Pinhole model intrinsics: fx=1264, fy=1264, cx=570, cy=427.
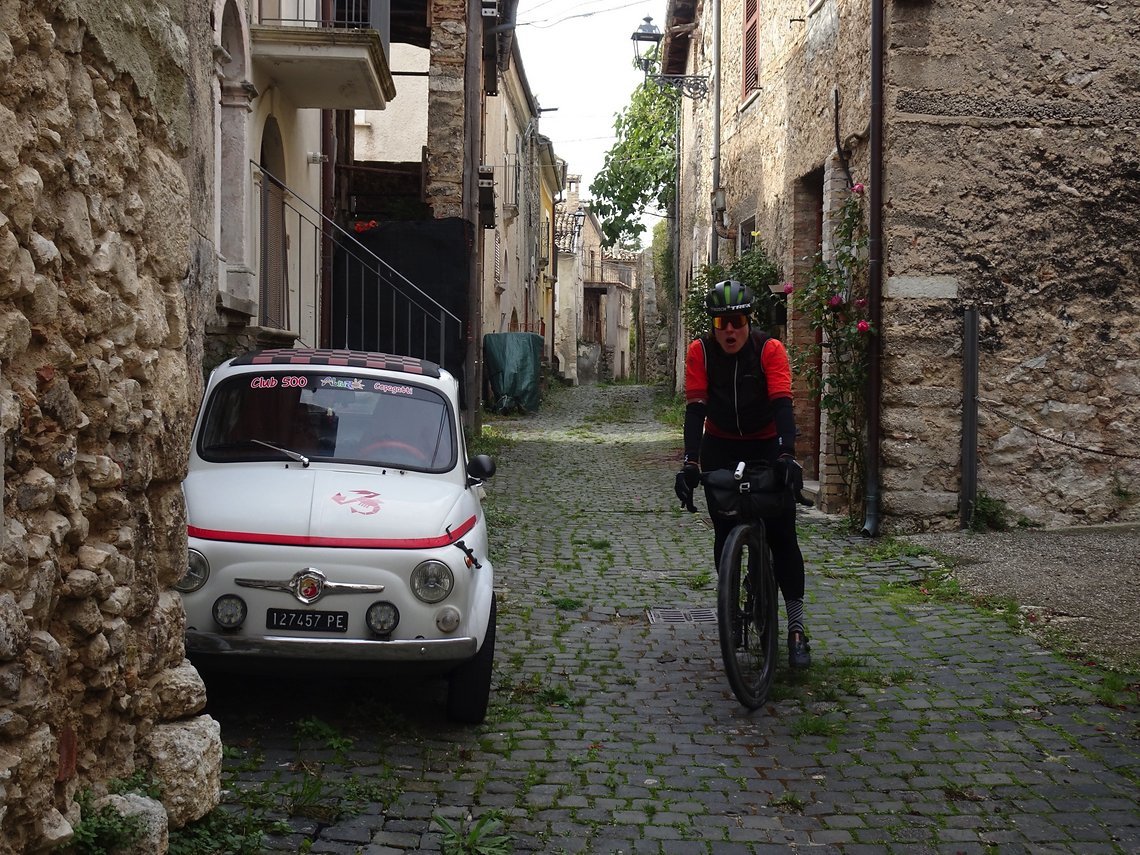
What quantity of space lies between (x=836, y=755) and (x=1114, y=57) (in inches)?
278

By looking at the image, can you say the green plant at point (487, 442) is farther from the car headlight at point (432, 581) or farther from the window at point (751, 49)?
the car headlight at point (432, 581)

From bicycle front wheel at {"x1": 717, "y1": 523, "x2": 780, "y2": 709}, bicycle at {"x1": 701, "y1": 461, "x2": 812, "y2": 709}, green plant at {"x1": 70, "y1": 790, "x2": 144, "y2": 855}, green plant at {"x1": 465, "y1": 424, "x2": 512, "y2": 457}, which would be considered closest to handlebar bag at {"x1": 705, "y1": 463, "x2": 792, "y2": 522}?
bicycle at {"x1": 701, "y1": 461, "x2": 812, "y2": 709}

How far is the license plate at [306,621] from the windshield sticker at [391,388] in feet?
5.56

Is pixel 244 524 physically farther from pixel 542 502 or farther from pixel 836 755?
pixel 542 502

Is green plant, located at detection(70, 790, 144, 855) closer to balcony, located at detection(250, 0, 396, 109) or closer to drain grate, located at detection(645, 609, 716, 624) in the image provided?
drain grate, located at detection(645, 609, 716, 624)

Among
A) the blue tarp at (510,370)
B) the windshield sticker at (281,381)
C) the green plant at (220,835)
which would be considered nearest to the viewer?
the green plant at (220,835)

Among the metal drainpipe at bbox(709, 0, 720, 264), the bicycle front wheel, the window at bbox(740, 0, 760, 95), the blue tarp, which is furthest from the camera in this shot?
the blue tarp

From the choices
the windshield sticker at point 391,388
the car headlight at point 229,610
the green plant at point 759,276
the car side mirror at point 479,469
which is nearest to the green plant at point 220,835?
the car headlight at point 229,610

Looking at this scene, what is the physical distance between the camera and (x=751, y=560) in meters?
5.80

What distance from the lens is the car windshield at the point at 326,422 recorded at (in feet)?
19.4

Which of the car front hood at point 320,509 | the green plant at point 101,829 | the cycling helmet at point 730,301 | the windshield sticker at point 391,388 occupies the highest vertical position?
the cycling helmet at point 730,301

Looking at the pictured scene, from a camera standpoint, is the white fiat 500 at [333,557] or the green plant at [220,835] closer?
the green plant at [220,835]

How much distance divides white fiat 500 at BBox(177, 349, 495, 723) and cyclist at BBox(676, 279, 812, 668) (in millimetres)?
1127

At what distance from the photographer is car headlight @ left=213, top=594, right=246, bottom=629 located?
15.7ft
